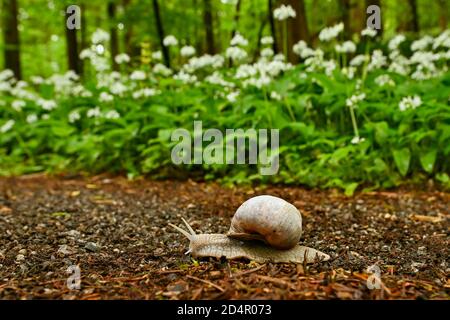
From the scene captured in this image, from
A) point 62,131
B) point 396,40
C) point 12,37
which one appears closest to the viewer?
point 396,40

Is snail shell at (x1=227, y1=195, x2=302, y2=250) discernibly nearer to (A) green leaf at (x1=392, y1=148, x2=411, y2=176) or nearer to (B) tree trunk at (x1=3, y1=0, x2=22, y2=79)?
(A) green leaf at (x1=392, y1=148, x2=411, y2=176)

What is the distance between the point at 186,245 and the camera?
3494 millimetres

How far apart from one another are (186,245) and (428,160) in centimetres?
335

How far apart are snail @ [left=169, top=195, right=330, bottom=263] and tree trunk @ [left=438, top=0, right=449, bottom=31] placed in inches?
556

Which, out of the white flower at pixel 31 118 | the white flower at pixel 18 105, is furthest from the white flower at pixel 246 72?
the white flower at pixel 18 105

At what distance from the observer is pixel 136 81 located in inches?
344

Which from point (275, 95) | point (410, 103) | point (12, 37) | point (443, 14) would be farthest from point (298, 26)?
point (443, 14)

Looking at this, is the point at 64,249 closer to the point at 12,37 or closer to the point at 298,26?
the point at 298,26


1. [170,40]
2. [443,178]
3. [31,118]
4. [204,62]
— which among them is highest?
[170,40]

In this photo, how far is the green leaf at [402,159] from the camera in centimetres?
572

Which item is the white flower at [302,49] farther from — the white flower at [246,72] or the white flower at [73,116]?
the white flower at [73,116]

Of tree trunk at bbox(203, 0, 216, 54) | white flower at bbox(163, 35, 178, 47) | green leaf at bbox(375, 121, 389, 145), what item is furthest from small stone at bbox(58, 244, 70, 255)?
tree trunk at bbox(203, 0, 216, 54)

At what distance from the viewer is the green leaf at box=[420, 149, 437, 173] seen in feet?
18.7
